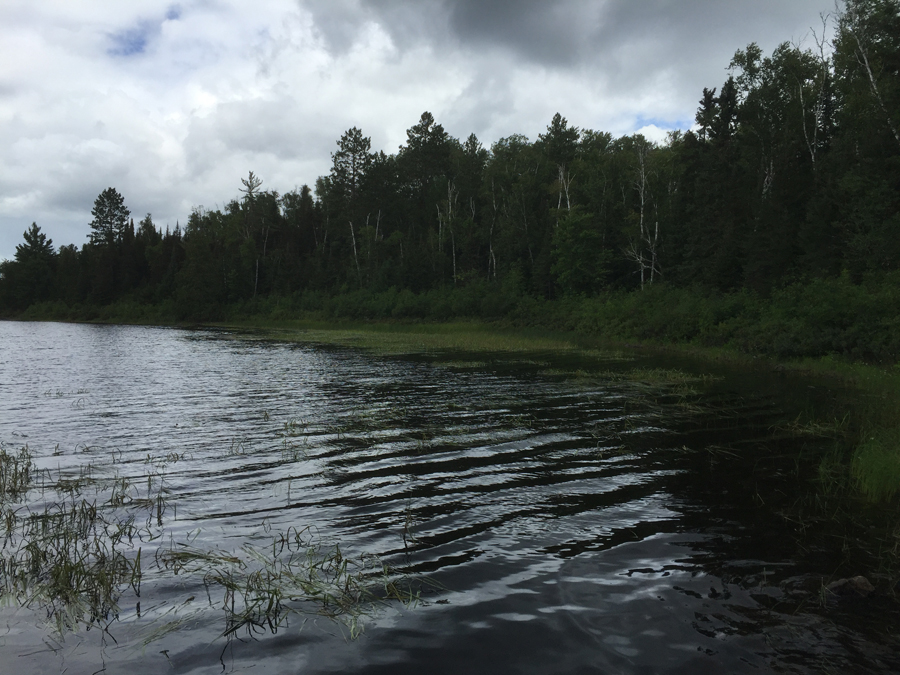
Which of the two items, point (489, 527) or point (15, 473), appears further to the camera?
point (15, 473)

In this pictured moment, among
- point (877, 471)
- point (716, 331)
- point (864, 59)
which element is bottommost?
point (877, 471)

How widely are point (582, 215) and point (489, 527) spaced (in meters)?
54.5

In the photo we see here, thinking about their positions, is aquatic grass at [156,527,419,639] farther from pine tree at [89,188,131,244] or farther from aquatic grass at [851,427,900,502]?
pine tree at [89,188,131,244]

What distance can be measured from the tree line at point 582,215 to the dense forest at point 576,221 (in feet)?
0.63

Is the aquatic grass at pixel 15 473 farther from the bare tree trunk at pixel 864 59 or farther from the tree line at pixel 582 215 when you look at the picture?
the bare tree trunk at pixel 864 59

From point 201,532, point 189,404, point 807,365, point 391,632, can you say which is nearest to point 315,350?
point 189,404

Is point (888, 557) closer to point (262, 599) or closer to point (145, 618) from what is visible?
point (262, 599)

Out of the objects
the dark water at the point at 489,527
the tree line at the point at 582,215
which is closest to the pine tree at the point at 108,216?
the tree line at the point at 582,215

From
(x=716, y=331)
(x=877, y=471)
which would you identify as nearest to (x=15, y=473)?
(x=877, y=471)

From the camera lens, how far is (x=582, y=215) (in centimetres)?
5850

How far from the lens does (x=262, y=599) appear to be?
18.4 feet

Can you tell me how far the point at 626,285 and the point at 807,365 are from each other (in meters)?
35.4

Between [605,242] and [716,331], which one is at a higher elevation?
[605,242]

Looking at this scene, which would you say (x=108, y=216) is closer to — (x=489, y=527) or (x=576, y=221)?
(x=576, y=221)
